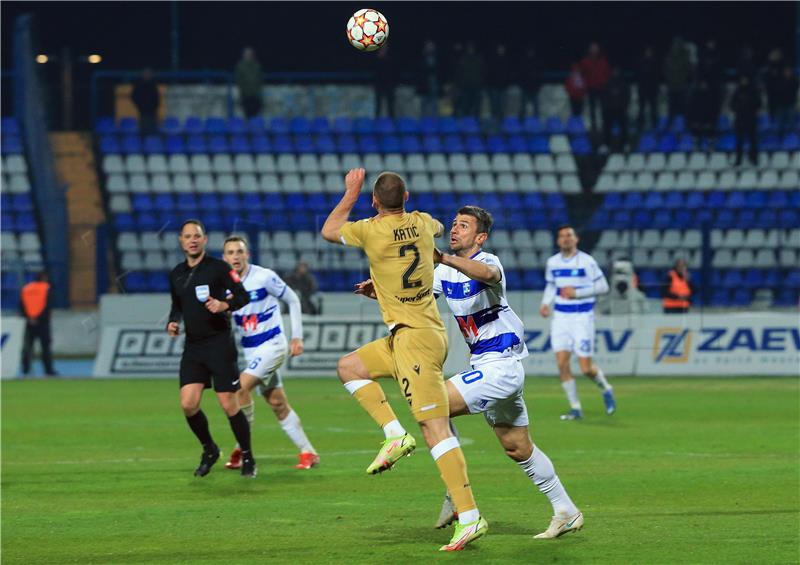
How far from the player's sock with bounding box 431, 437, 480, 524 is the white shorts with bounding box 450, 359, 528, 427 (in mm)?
428

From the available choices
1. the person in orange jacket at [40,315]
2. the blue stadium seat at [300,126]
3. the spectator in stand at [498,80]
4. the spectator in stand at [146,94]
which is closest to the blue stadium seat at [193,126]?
the spectator in stand at [146,94]

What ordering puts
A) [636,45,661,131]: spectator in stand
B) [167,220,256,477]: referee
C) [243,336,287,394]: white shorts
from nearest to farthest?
1. [167,220,256,477]: referee
2. [243,336,287,394]: white shorts
3. [636,45,661,131]: spectator in stand

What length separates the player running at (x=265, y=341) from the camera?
1295 cm

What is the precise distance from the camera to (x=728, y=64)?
118ft

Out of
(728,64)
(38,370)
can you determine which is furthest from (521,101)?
(38,370)

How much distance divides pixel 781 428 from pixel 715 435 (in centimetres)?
112

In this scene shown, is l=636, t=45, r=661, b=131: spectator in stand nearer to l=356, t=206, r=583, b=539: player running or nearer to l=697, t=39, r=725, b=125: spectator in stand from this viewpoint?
l=697, t=39, r=725, b=125: spectator in stand

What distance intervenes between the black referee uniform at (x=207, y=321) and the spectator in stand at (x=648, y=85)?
890 inches

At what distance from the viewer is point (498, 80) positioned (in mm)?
33938

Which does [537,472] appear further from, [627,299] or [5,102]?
[5,102]

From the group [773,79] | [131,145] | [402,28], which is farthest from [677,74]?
[131,145]

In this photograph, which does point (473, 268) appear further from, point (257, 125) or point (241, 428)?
point (257, 125)

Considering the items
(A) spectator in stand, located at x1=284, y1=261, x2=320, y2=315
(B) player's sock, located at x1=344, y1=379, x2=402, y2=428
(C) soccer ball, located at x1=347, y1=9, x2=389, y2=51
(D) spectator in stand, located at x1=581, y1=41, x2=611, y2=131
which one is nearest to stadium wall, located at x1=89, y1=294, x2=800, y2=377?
A: (A) spectator in stand, located at x1=284, y1=261, x2=320, y2=315

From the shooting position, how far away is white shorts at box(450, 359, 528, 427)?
868 cm
